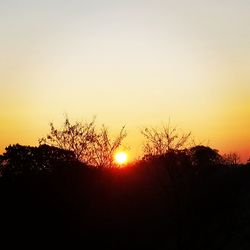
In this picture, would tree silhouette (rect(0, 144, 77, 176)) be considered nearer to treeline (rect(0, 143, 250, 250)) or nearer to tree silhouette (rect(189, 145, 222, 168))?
treeline (rect(0, 143, 250, 250))

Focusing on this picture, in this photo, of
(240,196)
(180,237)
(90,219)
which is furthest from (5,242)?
(240,196)

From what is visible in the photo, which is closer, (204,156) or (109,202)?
(109,202)

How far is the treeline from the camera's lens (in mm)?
42562

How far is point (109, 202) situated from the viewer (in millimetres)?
50500

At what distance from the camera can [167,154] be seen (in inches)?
1742

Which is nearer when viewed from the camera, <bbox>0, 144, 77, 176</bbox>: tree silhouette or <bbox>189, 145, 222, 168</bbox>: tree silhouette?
<bbox>0, 144, 77, 176</bbox>: tree silhouette

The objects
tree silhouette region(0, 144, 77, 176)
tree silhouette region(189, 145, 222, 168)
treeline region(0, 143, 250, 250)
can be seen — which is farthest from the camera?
tree silhouette region(189, 145, 222, 168)

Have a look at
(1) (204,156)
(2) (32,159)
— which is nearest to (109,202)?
(2) (32,159)

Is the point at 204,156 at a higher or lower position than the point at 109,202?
higher

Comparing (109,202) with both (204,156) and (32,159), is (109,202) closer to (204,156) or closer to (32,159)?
(32,159)

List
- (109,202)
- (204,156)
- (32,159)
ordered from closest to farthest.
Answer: (32,159) → (109,202) → (204,156)

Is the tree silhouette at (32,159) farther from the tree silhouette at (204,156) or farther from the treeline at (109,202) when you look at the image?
the tree silhouette at (204,156)

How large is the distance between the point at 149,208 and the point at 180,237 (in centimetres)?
1217

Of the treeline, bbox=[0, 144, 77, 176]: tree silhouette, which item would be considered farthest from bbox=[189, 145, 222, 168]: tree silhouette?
bbox=[0, 144, 77, 176]: tree silhouette
